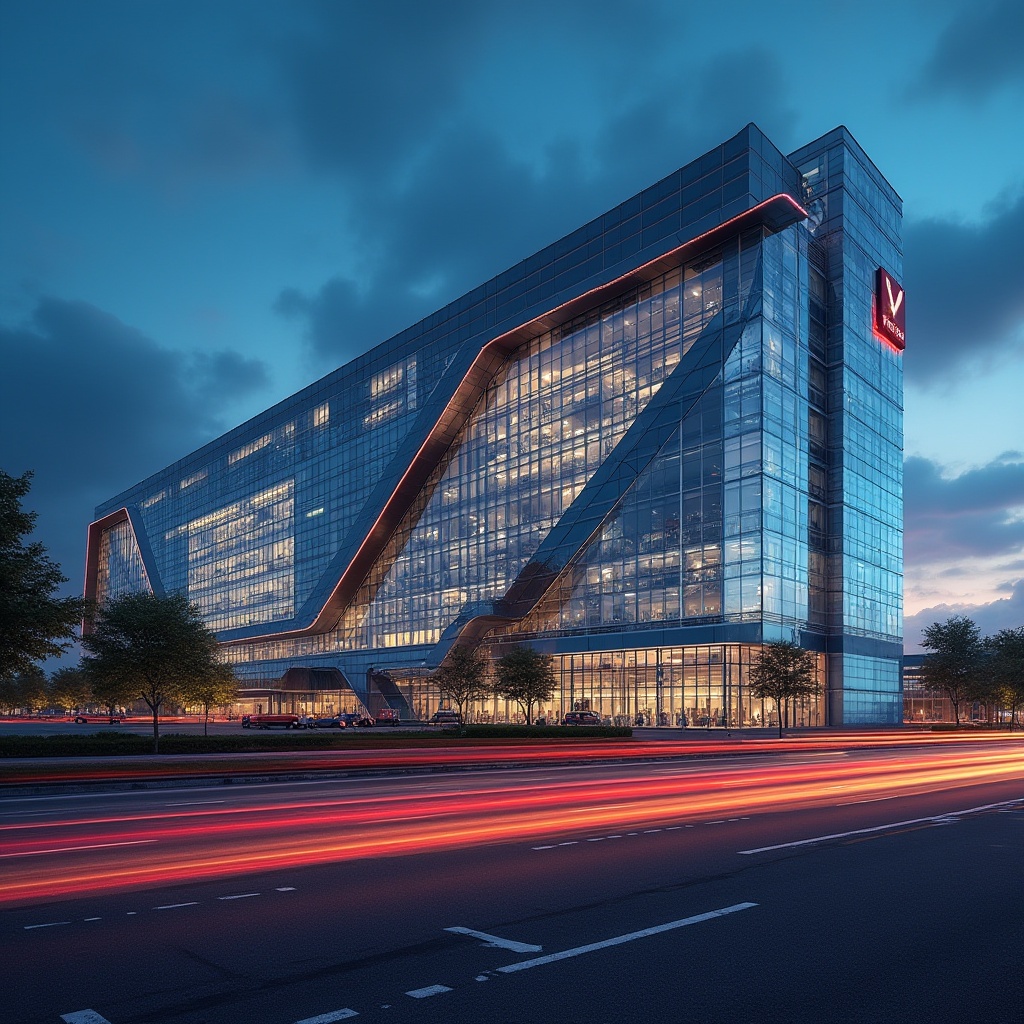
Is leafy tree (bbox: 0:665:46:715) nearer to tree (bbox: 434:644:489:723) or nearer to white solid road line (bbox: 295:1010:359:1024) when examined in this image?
tree (bbox: 434:644:489:723)

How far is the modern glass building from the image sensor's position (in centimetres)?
6925

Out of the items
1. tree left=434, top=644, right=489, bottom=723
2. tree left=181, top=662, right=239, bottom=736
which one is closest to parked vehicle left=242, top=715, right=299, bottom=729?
tree left=434, top=644, right=489, bottom=723

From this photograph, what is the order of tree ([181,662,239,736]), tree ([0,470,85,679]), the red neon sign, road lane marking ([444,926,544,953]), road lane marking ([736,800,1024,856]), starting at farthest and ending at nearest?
the red neon sign < tree ([181,662,239,736]) < tree ([0,470,85,679]) < road lane marking ([736,800,1024,856]) < road lane marking ([444,926,544,953])

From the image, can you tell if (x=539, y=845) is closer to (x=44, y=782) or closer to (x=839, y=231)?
(x=44, y=782)

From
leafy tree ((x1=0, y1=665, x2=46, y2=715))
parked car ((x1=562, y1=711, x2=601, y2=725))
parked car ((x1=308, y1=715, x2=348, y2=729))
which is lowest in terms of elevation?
leafy tree ((x1=0, y1=665, x2=46, y2=715))

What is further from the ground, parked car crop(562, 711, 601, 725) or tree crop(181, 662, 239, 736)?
tree crop(181, 662, 239, 736)

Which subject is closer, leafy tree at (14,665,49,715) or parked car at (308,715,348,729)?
parked car at (308,715,348,729)

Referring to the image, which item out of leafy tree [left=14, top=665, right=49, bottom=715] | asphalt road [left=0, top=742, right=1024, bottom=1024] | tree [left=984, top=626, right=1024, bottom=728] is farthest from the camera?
leafy tree [left=14, top=665, right=49, bottom=715]

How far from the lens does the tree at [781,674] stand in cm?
5938

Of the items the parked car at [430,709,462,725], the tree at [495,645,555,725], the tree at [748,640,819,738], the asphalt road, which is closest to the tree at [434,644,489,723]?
the tree at [495,645,555,725]

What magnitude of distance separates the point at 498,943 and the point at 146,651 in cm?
3966

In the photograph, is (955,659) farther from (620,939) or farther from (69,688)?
(69,688)

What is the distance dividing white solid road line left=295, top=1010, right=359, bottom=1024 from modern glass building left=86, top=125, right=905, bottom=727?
62.6 m

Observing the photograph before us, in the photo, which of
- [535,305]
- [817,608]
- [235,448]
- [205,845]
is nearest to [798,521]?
[817,608]
